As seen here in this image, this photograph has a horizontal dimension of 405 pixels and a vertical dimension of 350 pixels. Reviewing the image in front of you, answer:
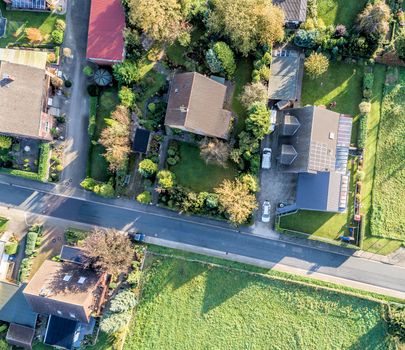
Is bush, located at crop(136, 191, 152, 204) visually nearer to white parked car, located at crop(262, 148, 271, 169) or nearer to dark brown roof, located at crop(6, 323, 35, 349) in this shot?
white parked car, located at crop(262, 148, 271, 169)

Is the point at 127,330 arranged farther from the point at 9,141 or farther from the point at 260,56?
the point at 260,56

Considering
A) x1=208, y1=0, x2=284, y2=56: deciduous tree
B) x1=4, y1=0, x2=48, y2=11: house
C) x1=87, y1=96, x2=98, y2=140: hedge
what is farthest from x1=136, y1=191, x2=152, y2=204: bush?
x1=4, y1=0, x2=48, y2=11: house

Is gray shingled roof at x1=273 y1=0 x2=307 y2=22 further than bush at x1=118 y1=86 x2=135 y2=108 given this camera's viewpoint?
No

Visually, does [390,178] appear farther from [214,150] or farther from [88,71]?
[88,71]

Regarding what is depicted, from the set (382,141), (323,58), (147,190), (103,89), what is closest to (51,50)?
(103,89)

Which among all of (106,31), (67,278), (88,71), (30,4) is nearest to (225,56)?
(106,31)

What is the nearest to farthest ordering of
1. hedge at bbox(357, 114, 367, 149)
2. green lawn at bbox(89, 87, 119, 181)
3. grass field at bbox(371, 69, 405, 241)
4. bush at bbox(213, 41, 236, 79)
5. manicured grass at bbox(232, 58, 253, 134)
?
bush at bbox(213, 41, 236, 79) → hedge at bbox(357, 114, 367, 149) → manicured grass at bbox(232, 58, 253, 134) → grass field at bbox(371, 69, 405, 241) → green lawn at bbox(89, 87, 119, 181)

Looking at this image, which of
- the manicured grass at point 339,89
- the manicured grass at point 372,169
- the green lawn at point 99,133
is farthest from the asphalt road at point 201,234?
the manicured grass at point 339,89
